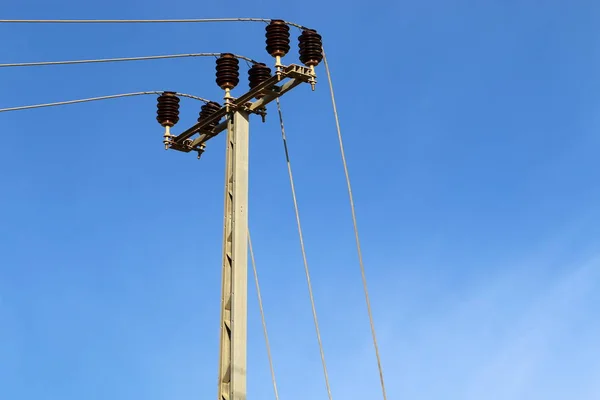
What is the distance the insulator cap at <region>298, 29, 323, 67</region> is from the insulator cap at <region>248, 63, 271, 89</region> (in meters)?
0.80

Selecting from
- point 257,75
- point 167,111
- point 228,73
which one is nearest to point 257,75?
point 257,75

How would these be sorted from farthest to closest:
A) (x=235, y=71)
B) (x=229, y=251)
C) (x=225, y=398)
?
(x=235, y=71)
(x=229, y=251)
(x=225, y=398)

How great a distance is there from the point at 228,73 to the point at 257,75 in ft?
2.52

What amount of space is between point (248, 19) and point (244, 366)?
7342 millimetres

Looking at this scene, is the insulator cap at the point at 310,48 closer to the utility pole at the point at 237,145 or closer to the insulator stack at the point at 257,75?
the utility pole at the point at 237,145

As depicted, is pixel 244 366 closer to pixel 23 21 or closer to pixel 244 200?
pixel 244 200

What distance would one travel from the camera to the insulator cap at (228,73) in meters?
19.9

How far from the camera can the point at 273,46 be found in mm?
19328

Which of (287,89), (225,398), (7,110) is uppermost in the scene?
(7,110)

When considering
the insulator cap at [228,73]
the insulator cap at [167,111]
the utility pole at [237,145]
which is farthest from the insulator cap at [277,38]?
the insulator cap at [167,111]

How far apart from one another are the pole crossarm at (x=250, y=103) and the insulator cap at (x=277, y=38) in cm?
62

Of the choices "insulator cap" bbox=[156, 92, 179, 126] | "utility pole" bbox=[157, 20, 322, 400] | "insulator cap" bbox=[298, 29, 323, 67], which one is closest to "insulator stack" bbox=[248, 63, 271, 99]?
"utility pole" bbox=[157, 20, 322, 400]

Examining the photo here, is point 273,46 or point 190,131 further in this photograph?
point 190,131

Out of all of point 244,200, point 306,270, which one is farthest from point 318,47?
point 306,270
